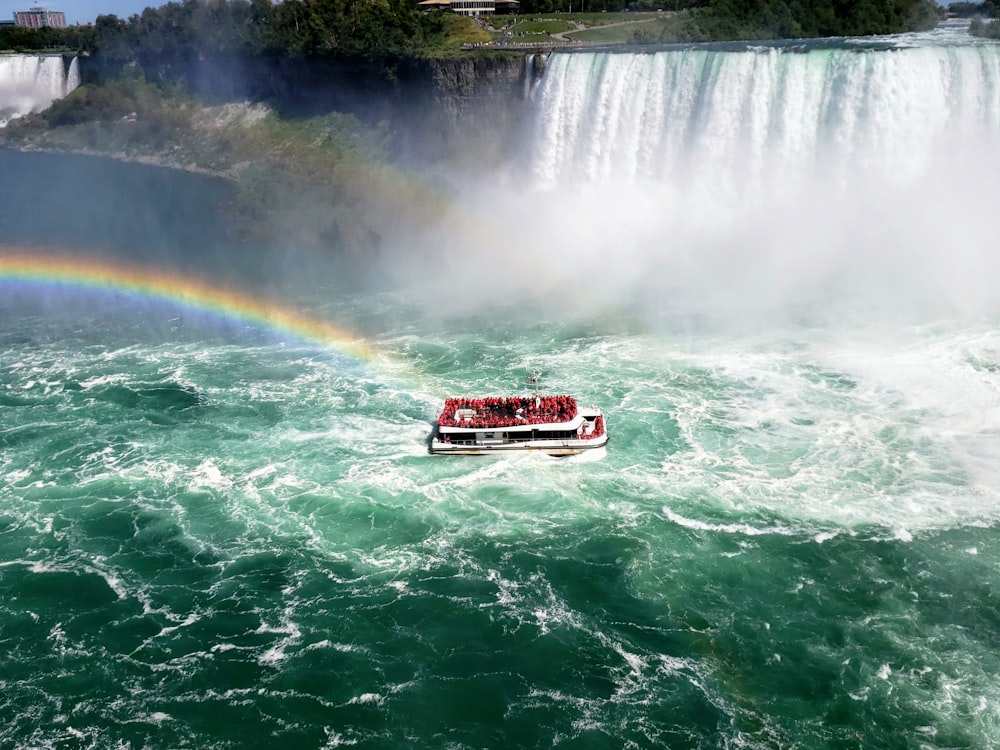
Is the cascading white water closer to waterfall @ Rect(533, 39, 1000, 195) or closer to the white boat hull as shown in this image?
waterfall @ Rect(533, 39, 1000, 195)

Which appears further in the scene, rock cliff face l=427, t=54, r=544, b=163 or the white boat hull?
rock cliff face l=427, t=54, r=544, b=163

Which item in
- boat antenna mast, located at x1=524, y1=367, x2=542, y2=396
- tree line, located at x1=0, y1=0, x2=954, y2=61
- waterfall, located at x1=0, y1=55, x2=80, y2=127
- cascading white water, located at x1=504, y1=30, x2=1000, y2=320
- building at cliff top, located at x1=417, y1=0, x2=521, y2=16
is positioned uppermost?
building at cliff top, located at x1=417, y1=0, x2=521, y2=16

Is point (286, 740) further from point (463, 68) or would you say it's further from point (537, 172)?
point (463, 68)

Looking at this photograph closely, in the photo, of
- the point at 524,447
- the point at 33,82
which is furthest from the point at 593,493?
the point at 33,82

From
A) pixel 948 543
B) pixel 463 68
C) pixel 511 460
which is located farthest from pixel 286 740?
pixel 463 68

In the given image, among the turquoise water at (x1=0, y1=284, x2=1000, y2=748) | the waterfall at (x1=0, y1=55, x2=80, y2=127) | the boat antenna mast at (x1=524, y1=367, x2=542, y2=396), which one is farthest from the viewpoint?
the waterfall at (x1=0, y1=55, x2=80, y2=127)

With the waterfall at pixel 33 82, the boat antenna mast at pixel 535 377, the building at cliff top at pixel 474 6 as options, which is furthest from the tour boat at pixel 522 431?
the waterfall at pixel 33 82

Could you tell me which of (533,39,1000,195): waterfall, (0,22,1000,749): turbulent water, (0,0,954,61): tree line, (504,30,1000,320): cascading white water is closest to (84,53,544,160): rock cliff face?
(0,0,954,61): tree line
